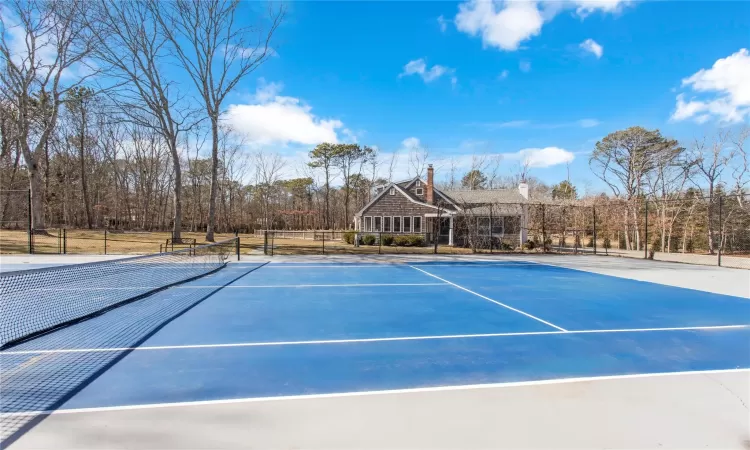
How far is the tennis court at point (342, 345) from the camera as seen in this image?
3.82 metres

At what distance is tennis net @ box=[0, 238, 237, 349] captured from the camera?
607 centimetres

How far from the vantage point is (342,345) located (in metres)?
5.37

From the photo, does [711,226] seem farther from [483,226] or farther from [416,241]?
[416,241]

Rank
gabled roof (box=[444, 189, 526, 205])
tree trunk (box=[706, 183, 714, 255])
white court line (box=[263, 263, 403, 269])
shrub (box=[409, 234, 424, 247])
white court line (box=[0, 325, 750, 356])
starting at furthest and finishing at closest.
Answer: gabled roof (box=[444, 189, 526, 205]), shrub (box=[409, 234, 424, 247]), tree trunk (box=[706, 183, 714, 255]), white court line (box=[263, 263, 403, 269]), white court line (box=[0, 325, 750, 356])

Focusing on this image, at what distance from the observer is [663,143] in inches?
1332

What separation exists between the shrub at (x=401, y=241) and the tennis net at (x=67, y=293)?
47.2ft

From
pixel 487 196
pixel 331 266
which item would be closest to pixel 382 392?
pixel 331 266

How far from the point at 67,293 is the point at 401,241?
19349mm

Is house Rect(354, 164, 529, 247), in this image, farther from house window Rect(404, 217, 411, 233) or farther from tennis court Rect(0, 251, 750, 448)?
tennis court Rect(0, 251, 750, 448)

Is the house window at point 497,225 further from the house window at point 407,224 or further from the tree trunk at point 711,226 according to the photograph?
the tree trunk at point 711,226

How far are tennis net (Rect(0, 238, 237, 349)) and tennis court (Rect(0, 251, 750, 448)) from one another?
27 centimetres

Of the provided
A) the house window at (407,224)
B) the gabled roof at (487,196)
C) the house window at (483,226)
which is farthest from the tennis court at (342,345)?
the gabled roof at (487,196)

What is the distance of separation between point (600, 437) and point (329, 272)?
444 inches

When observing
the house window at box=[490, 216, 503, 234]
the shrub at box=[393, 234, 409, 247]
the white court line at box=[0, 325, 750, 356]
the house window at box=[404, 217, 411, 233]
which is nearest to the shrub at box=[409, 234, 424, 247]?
the shrub at box=[393, 234, 409, 247]
